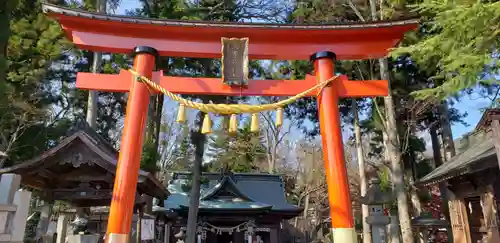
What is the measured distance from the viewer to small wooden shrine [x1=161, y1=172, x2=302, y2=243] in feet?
55.2

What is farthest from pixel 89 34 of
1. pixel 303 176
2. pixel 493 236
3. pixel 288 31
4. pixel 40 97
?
pixel 303 176

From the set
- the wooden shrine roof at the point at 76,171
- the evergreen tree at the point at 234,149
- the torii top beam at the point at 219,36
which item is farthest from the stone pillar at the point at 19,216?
the evergreen tree at the point at 234,149

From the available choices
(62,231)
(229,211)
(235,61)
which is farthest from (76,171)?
(229,211)

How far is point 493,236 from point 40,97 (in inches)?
695

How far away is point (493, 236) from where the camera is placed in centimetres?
802

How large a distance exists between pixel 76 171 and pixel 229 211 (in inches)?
349

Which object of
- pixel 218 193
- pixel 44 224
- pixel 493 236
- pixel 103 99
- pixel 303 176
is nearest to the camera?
pixel 493 236

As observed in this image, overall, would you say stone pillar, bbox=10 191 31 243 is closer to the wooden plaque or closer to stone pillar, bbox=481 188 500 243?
the wooden plaque

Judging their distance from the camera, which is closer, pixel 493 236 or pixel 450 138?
pixel 493 236

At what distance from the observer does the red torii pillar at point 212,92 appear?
5.61 meters

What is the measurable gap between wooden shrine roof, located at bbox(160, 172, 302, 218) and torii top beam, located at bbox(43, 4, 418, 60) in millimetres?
10520

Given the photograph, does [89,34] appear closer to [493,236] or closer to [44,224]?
[44,224]

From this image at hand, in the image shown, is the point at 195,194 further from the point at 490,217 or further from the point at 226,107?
the point at 490,217

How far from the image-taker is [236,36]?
6.75 m
